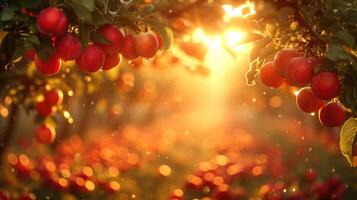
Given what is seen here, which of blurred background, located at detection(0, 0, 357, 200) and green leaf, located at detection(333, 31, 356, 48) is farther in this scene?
blurred background, located at detection(0, 0, 357, 200)

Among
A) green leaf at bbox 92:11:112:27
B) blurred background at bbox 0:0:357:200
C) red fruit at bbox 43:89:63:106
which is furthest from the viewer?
blurred background at bbox 0:0:357:200

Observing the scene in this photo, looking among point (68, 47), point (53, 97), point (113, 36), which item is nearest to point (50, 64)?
point (68, 47)

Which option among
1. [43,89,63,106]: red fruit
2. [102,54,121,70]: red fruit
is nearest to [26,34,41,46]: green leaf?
[102,54,121,70]: red fruit

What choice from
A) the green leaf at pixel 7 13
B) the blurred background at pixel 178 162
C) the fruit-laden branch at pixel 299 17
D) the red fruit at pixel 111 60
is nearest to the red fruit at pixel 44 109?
the blurred background at pixel 178 162

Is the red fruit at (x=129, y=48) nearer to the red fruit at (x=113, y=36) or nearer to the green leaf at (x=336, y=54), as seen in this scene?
the red fruit at (x=113, y=36)

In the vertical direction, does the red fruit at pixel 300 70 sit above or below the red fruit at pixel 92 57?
below

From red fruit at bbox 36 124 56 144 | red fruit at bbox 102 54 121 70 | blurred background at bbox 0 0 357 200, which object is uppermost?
blurred background at bbox 0 0 357 200

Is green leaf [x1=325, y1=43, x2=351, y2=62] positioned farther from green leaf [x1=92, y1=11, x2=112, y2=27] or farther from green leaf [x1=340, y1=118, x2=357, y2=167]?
green leaf [x1=92, y1=11, x2=112, y2=27]

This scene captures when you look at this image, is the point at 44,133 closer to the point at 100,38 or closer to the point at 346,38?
the point at 100,38
